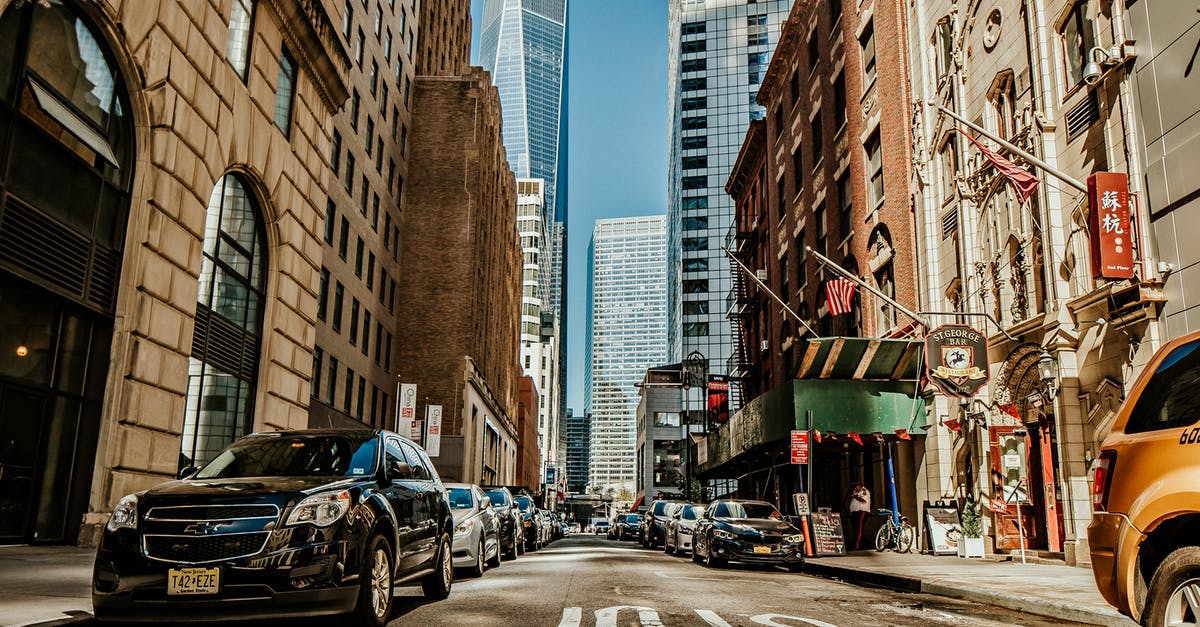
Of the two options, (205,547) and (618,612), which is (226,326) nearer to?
(618,612)

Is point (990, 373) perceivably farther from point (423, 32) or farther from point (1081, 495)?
point (423, 32)

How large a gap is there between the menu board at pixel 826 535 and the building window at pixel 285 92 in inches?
617

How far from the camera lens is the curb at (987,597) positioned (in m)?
9.26

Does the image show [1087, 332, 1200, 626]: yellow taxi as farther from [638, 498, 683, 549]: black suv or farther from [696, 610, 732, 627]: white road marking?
[638, 498, 683, 549]: black suv

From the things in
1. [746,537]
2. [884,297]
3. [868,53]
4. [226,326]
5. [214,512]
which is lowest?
[746,537]

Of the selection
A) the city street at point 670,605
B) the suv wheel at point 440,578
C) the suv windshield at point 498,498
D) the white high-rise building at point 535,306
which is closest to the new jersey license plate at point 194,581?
the city street at point 670,605

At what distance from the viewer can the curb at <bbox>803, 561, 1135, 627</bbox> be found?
30.4ft

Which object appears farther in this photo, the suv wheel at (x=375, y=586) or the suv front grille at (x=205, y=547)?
the suv wheel at (x=375, y=586)

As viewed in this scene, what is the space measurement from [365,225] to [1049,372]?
103 ft

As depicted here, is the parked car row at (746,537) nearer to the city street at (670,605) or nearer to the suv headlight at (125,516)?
the city street at (670,605)

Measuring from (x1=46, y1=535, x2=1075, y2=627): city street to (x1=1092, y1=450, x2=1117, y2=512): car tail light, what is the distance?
9.80 feet

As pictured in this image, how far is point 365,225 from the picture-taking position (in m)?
41.8

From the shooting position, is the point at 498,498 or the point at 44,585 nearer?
the point at 44,585

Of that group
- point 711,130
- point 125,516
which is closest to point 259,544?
point 125,516
